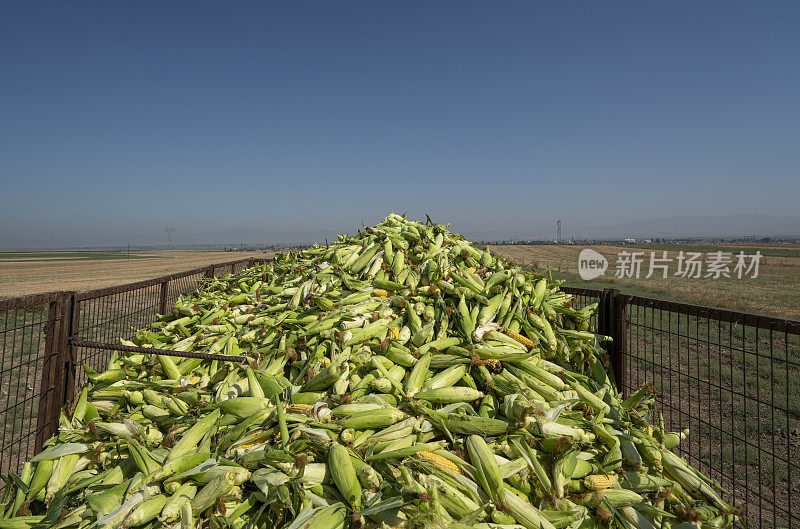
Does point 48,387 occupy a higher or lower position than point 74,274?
higher

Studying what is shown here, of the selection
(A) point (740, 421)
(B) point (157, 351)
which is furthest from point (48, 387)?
(A) point (740, 421)

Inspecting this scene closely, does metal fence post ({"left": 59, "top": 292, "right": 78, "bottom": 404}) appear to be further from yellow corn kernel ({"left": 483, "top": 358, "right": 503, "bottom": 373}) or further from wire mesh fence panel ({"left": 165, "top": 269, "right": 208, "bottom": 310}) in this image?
yellow corn kernel ({"left": 483, "top": 358, "right": 503, "bottom": 373})

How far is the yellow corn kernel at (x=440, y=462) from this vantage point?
222 cm

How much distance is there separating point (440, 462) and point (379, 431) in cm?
41

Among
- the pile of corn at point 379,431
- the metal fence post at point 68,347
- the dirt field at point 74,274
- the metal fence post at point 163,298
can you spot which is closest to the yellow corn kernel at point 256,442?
the pile of corn at point 379,431

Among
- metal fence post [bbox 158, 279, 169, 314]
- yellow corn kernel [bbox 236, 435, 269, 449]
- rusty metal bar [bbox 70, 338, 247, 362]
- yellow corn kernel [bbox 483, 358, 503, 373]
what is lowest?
yellow corn kernel [bbox 236, 435, 269, 449]

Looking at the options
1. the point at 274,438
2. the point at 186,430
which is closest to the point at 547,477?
the point at 274,438

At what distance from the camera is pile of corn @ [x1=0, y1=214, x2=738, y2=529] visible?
6.82 feet

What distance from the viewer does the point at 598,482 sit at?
7.49 ft

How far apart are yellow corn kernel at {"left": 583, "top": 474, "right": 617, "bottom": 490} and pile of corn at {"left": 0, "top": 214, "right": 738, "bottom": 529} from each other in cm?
1

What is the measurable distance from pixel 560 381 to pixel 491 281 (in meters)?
1.18

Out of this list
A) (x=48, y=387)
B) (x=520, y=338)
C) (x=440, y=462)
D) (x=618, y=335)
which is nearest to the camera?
(x=440, y=462)

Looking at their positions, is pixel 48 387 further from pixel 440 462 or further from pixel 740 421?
pixel 740 421

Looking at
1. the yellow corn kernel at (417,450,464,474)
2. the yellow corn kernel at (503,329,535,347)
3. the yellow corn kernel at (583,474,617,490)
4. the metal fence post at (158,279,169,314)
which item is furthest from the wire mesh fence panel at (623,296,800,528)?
the metal fence post at (158,279,169,314)
